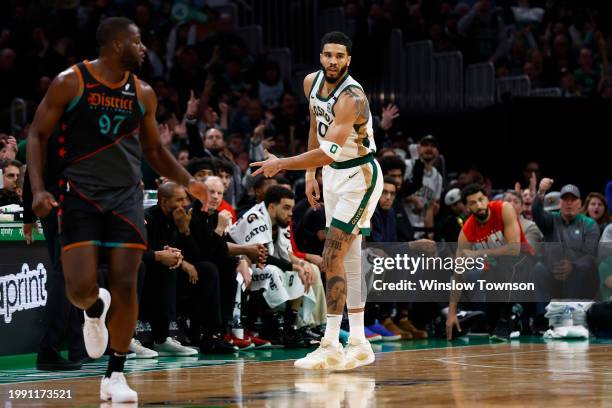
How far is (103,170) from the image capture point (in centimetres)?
605

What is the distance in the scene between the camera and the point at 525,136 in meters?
16.1

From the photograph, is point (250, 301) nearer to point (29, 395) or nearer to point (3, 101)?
point (29, 395)

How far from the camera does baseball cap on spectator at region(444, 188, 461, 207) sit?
13438mm

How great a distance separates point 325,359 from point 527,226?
17.6ft

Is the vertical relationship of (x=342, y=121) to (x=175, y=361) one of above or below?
above

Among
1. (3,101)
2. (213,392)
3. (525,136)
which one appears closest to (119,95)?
(213,392)

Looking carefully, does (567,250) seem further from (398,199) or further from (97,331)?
(97,331)

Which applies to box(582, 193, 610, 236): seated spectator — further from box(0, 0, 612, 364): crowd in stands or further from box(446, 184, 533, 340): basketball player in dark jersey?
box(446, 184, 533, 340): basketball player in dark jersey

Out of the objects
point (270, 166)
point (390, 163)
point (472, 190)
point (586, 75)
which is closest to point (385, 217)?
point (390, 163)

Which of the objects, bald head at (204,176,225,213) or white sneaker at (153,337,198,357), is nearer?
white sneaker at (153,337,198,357)

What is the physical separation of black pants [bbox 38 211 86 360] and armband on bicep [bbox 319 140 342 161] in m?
1.95

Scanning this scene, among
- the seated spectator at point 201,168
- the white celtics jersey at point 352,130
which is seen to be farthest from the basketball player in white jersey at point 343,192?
the seated spectator at point 201,168

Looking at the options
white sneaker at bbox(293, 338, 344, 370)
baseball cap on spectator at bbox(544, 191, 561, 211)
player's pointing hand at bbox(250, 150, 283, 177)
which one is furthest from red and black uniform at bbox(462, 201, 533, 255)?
player's pointing hand at bbox(250, 150, 283, 177)

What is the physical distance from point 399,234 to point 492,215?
1067mm
